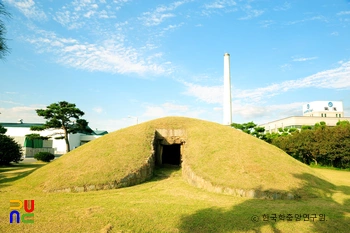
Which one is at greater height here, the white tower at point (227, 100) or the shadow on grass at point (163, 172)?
the white tower at point (227, 100)

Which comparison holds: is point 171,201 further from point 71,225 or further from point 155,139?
point 155,139

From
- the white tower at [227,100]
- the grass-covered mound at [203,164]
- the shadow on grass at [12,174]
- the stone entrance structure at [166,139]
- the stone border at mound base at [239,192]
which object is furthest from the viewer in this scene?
the white tower at [227,100]

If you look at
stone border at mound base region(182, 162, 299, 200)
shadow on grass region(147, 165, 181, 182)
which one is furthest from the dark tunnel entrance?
stone border at mound base region(182, 162, 299, 200)

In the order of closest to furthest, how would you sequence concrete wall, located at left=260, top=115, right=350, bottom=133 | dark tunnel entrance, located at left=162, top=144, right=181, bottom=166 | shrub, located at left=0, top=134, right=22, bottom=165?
1. dark tunnel entrance, located at left=162, top=144, right=181, bottom=166
2. shrub, located at left=0, top=134, right=22, bottom=165
3. concrete wall, located at left=260, top=115, right=350, bottom=133

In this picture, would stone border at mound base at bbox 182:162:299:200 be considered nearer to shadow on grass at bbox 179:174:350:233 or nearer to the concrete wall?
shadow on grass at bbox 179:174:350:233

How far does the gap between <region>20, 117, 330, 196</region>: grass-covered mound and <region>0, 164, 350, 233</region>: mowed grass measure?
0.85 meters

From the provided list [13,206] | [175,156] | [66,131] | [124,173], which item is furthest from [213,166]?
[66,131]

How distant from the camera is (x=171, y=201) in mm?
9883

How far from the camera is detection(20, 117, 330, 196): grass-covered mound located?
11.7 m

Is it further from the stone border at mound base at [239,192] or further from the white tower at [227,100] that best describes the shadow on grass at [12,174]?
the white tower at [227,100]

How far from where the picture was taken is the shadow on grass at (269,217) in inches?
286

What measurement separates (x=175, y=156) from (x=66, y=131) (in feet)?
56.4

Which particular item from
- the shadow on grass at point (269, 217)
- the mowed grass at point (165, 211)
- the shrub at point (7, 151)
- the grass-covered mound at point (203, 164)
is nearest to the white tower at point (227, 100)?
the grass-covered mound at point (203, 164)

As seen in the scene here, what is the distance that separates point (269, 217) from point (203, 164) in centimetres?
587
